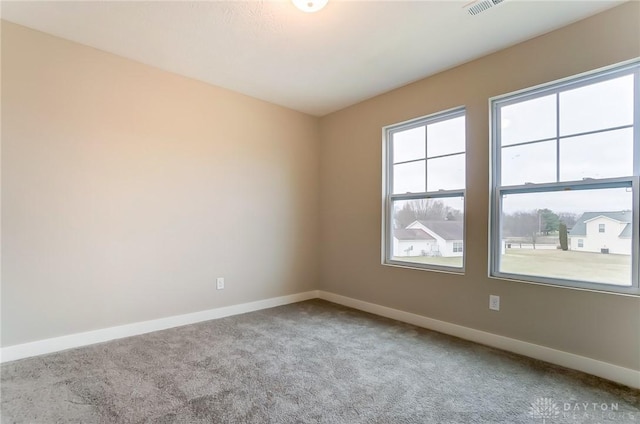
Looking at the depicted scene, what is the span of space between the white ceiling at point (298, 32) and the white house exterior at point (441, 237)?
1519 millimetres

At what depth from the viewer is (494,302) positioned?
2.67 metres

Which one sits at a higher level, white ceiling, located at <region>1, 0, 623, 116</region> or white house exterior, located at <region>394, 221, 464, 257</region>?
white ceiling, located at <region>1, 0, 623, 116</region>

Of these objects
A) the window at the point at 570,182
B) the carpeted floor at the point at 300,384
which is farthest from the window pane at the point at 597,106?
the carpeted floor at the point at 300,384

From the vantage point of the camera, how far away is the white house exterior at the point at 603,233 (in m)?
2.12

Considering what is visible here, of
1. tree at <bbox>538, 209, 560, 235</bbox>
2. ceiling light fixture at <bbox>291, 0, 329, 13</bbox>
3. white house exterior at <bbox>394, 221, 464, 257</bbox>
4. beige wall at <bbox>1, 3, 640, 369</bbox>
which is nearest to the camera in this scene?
ceiling light fixture at <bbox>291, 0, 329, 13</bbox>

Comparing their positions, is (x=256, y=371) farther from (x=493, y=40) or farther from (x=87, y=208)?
(x=493, y=40)

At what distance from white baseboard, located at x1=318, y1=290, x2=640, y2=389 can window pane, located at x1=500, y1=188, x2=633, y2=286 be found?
560mm

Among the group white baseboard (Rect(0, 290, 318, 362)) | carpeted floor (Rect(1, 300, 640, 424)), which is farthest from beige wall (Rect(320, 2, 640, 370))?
white baseboard (Rect(0, 290, 318, 362))

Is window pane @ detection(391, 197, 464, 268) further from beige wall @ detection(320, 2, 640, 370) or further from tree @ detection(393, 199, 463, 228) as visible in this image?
beige wall @ detection(320, 2, 640, 370)

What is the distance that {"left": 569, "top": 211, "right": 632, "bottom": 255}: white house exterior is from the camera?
212 cm

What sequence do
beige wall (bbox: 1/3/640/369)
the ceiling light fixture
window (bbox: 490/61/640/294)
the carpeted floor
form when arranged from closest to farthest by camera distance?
the carpeted floor, the ceiling light fixture, window (bbox: 490/61/640/294), beige wall (bbox: 1/3/640/369)

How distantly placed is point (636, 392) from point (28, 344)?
4.25 meters

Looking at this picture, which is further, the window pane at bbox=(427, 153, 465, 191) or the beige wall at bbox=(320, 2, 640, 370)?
the window pane at bbox=(427, 153, 465, 191)

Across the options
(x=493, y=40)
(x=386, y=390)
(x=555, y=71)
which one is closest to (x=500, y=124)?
(x=555, y=71)
